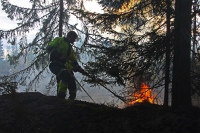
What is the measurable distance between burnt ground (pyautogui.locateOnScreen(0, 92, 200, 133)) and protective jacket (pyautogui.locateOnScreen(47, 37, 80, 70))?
2.00 metres

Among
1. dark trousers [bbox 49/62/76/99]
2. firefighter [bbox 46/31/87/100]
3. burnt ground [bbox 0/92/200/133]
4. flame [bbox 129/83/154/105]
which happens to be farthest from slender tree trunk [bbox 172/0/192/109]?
dark trousers [bbox 49/62/76/99]

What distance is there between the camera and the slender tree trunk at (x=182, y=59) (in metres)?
4.66

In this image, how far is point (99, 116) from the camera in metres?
4.28

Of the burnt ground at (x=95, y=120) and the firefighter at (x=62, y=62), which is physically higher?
the firefighter at (x=62, y=62)

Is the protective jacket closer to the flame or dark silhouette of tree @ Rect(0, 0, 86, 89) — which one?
the flame

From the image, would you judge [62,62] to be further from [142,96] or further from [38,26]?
[38,26]

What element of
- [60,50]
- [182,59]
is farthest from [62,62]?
[182,59]

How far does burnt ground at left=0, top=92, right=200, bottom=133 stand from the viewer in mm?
3592

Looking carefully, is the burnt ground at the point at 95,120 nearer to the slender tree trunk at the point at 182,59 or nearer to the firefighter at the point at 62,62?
the slender tree trunk at the point at 182,59

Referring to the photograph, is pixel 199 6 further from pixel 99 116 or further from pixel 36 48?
pixel 36 48

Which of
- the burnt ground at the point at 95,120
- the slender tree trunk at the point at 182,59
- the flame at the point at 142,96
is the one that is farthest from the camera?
the flame at the point at 142,96

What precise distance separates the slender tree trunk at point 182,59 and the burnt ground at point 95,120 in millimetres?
421

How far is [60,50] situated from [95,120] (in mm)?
3256

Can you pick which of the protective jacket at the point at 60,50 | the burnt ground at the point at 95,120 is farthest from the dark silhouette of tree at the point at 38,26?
the burnt ground at the point at 95,120
